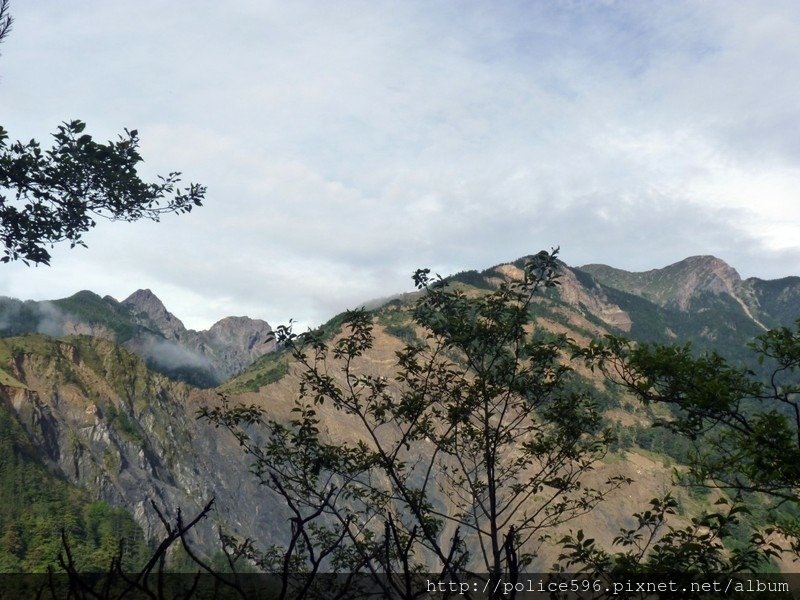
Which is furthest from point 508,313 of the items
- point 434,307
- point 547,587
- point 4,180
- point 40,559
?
point 40,559

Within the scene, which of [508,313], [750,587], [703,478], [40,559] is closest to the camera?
[750,587]

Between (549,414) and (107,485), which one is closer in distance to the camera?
(549,414)

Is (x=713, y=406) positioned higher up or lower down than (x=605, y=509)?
higher up

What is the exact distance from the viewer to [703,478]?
827 cm

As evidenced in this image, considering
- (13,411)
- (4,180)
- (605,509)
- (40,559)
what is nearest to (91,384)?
(13,411)

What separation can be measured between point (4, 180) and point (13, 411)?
116 meters

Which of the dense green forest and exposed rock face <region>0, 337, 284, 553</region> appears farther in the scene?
exposed rock face <region>0, 337, 284, 553</region>

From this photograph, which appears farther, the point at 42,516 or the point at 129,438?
the point at 129,438

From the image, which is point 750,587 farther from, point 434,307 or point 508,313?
point 434,307

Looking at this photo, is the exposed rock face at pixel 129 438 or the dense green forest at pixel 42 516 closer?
the dense green forest at pixel 42 516

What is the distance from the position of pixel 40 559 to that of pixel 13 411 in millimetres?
41495

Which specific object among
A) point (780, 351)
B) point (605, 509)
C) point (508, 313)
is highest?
point (508, 313)

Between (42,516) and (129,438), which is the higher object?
(129,438)

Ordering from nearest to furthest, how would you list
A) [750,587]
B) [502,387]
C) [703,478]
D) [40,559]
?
[750,587] → [703,478] → [502,387] → [40,559]
